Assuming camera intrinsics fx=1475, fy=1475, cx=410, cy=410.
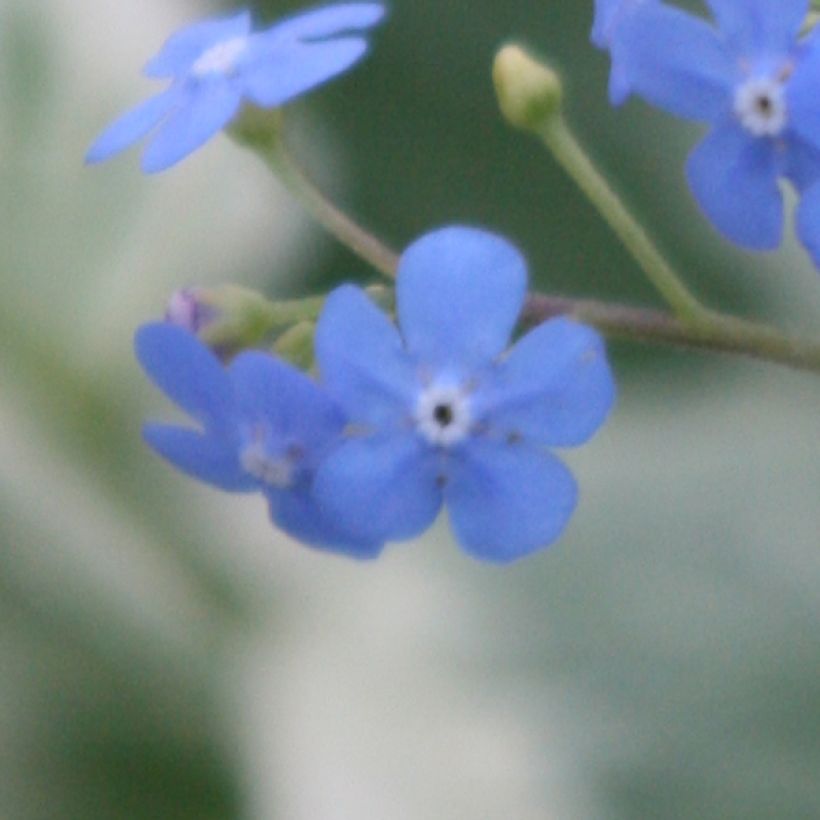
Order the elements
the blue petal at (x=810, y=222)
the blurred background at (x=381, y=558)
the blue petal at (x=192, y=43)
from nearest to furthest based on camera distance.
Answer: the blue petal at (x=810, y=222) < the blue petal at (x=192, y=43) < the blurred background at (x=381, y=558)

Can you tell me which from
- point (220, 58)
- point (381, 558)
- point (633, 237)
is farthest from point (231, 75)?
point (381, 558)

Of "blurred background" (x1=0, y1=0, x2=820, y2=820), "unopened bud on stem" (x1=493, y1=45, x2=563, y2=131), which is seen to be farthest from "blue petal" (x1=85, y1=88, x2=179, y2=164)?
"blurred background" (x1=0, y1=0, x2=820, y2=820)

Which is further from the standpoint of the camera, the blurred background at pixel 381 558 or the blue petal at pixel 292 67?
the blurred background at pixel 381 558

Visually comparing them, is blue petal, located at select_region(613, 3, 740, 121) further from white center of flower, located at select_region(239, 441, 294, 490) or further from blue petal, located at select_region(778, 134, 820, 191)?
white center of flower, located at select_region(239, 441, 294, 490)

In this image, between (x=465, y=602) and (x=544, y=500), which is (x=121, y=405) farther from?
(x=544, y=500)

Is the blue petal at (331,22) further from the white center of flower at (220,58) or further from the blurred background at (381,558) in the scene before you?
the blurred background at (381,558)

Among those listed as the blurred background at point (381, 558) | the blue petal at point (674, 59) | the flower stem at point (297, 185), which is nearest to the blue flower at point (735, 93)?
the blue petal at point (674, 59)
